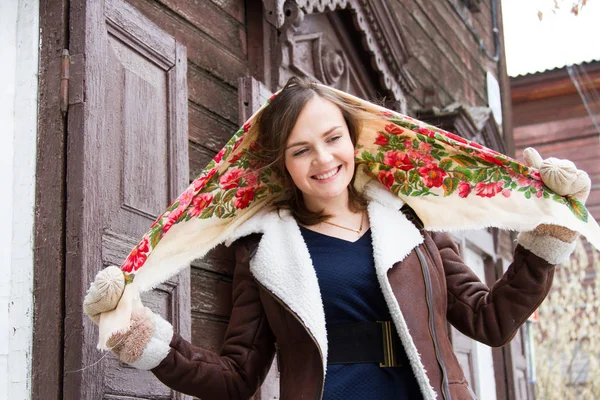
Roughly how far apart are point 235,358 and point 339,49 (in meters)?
2.09

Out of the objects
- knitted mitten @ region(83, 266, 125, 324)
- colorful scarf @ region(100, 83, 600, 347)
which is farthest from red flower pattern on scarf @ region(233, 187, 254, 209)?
knitted mitten @ region(83, 266, 125, 324)

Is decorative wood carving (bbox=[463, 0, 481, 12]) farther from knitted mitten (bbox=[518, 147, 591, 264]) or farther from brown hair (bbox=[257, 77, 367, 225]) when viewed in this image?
knitted mitten (bbox=[518, 147, 591, 264])

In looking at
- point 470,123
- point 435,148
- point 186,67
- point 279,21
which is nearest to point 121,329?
point 435,148

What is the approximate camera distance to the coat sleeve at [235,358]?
2.06 metres

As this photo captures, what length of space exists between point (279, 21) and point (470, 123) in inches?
110

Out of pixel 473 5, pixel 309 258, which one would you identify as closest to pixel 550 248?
pixel 309 258

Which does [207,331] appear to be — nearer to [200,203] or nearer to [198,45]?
[200,203]

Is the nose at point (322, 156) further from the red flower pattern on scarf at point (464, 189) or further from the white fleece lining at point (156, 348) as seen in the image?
the white fleece lining at point (156, 348)

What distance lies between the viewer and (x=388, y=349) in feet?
6.95

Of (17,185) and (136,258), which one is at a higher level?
(17,185)

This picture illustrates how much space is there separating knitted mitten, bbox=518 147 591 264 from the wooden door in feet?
3.73

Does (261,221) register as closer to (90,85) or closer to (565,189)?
(90,85)

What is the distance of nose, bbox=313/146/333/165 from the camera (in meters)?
2.17

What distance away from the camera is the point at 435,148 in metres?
2.42
